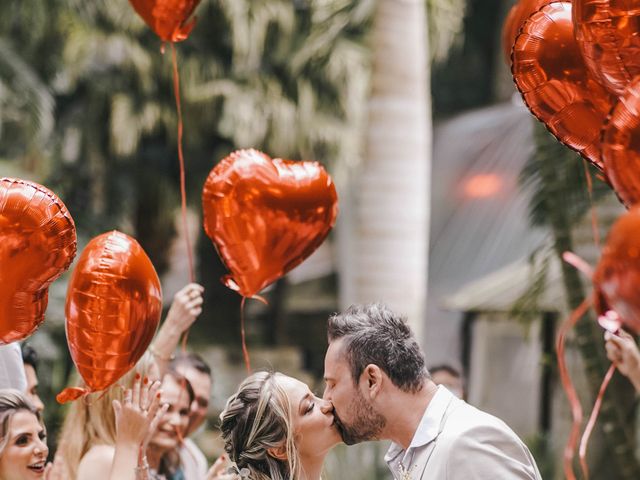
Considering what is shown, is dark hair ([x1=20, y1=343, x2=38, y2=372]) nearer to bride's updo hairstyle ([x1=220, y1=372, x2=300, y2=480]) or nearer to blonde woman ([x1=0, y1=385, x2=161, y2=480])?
blonde woman ([x1=0, y1=385, x2=161, y2=480])

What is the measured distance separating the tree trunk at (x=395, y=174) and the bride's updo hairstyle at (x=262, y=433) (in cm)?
425

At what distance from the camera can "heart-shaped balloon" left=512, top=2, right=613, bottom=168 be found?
9.48 ft

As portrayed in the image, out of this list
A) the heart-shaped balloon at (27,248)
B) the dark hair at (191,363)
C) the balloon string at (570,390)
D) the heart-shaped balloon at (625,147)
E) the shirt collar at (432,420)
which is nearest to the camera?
the heart-shaped balloon at (625,147)

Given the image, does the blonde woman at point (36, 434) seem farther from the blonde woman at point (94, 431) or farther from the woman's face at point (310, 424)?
the woman's face at point (310, 424)

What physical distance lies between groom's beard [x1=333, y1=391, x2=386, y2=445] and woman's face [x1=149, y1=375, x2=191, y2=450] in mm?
1218

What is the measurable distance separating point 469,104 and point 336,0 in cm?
828

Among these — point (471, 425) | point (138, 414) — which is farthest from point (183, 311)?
point (471, 425)

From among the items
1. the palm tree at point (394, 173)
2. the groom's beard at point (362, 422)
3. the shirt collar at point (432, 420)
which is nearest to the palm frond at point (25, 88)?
the palm tree at point (394, 173)

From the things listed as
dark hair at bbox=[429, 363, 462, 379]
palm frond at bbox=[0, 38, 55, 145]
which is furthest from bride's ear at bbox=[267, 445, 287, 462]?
palm frond at bbox=[0, 38, 55, 145]

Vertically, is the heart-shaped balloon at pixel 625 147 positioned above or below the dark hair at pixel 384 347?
above

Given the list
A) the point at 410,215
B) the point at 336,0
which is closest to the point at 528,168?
the point at 410,215

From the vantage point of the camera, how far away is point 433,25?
8789 mm

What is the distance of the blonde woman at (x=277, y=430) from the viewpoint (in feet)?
10.1

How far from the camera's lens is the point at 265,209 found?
370cm
